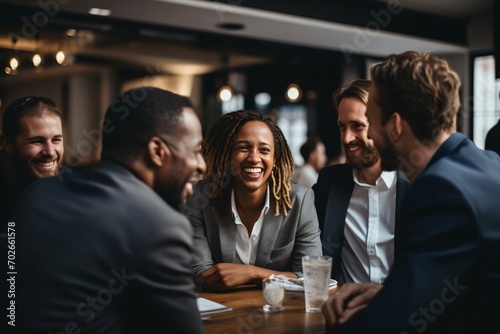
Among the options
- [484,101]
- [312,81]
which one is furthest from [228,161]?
[312,81]

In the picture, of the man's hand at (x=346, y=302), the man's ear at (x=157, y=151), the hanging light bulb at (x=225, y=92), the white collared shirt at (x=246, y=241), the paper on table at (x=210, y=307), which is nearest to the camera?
the man's ear at (x=157, y=151)

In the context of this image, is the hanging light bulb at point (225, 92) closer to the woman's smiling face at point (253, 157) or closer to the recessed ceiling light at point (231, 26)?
the recessed ceiling light at point (231, 26)

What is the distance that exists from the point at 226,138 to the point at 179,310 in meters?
1.28

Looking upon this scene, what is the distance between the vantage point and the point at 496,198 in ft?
4.25

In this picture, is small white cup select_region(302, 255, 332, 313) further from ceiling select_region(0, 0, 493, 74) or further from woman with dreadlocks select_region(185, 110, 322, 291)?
ceiling select_region(0, 0, 493, 74)

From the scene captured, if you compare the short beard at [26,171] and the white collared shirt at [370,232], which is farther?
the white collared shirt at [370,232]

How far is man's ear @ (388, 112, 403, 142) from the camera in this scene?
1.48m

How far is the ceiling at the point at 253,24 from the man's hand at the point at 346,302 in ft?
15.2

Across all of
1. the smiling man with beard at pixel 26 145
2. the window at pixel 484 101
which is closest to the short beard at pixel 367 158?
the smiling man with beard at pixel 26 145

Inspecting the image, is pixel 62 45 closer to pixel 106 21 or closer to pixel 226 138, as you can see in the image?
pixel 106 21

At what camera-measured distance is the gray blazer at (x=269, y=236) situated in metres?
2.13

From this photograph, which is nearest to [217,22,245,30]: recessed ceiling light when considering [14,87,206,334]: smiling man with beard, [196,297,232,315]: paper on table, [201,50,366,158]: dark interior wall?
[201,50,366,158]: dark interior wall

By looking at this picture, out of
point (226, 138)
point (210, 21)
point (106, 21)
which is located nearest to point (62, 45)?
point (106, 21)

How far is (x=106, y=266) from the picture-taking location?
1.09m
